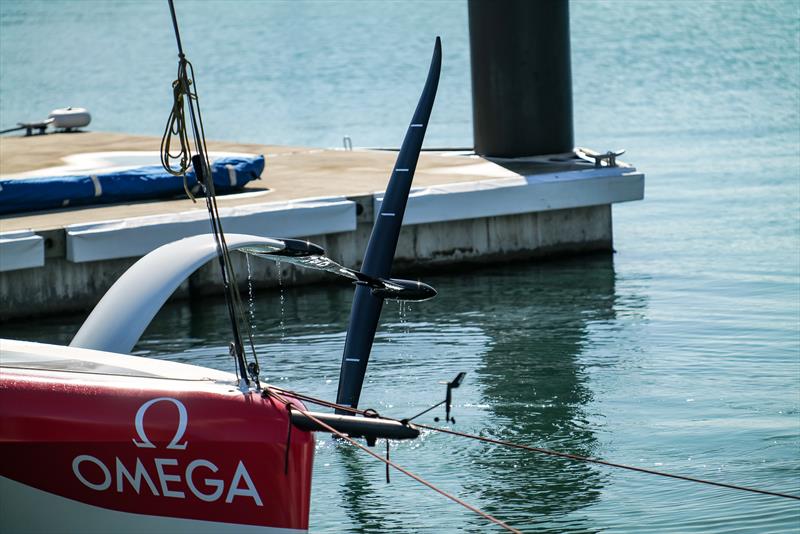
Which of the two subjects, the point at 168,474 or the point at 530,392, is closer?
the point at 168,474

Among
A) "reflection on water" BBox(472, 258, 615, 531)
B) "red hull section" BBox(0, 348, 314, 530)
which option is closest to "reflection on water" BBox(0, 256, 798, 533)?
"reflection on water" BBox(472, 258, 615, 531)

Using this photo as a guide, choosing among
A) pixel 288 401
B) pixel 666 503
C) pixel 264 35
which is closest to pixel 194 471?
pixel 288 401

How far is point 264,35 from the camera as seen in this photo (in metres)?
74.6

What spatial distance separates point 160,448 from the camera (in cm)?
536

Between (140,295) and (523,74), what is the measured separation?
919 centimetres

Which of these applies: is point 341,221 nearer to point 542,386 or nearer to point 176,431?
point 542,386

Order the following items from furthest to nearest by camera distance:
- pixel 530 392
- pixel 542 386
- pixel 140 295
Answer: pixel 542 386, pixel 530 392, pixel 140 295

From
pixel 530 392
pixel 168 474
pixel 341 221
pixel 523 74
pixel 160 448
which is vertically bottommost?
pixel 530 392

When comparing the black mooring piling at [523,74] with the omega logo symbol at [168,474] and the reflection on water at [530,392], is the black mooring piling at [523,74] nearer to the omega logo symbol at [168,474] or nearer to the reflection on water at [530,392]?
the reflection on water at [530,392]

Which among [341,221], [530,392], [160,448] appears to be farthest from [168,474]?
[341,221]

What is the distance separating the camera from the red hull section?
17.4ft

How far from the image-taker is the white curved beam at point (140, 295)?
6.61 meters

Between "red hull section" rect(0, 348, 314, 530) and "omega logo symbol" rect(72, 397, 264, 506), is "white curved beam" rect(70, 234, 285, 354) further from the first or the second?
"omega logo symbol" rect(72, 397, 264, 506)

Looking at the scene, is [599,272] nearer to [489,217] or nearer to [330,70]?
[489,217]
